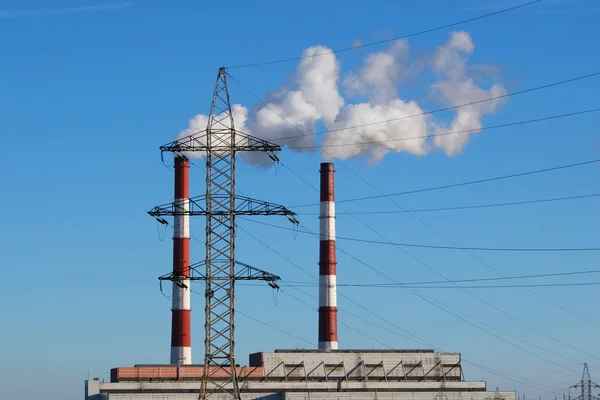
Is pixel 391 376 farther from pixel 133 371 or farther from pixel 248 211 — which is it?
pixel 248 211

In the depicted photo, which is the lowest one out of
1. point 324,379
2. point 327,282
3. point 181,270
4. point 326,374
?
point 324,379

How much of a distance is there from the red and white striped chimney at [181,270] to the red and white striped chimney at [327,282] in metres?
11.9

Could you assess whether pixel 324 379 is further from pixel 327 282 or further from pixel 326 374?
pixel 327 282

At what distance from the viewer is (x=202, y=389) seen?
71062mm

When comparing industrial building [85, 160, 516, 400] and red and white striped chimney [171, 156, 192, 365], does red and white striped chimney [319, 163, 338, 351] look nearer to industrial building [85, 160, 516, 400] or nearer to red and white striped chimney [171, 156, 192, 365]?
industrial building [85, 160, 516, 400]

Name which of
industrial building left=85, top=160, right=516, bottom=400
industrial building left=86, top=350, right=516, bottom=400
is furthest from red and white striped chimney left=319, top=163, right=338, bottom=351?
industrial building left=86, top=350, right=516, bottom=400

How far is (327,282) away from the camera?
360 ft

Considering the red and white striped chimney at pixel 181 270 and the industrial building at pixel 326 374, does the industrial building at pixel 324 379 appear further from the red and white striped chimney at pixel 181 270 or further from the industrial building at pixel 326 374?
the red and white striped chimney at pixel 181 270

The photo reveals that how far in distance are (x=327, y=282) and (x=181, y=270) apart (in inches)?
527

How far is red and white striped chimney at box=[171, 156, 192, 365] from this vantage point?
343 feet

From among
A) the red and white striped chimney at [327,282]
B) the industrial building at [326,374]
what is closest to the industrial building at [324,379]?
the industrial building at [326,374]

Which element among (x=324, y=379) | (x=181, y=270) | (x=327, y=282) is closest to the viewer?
(x=181, y=270)

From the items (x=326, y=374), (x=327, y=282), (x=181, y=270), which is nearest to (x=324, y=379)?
(x=326, y=374)

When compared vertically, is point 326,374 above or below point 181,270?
below
